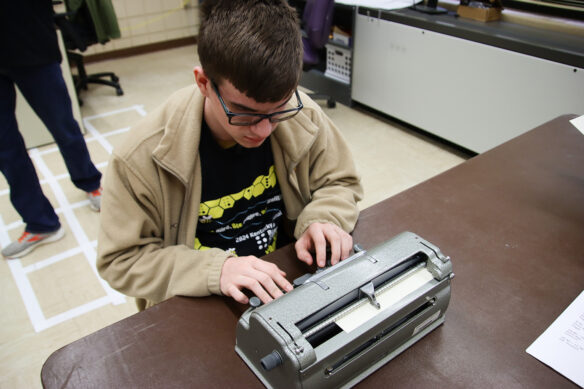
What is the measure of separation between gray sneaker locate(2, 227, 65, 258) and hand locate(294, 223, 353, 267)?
1.69m

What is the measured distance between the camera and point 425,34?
265cm

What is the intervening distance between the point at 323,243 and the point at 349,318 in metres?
0.24

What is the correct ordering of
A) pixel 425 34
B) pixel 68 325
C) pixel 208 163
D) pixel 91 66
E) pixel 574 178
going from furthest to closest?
pixel 91 66 < pixel 425 34 < pixel 68 325 < pixel 574 178 < pixel 208 163

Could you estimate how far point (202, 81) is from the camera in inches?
33.4

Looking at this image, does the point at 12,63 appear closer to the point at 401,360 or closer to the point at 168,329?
the point at 168,329

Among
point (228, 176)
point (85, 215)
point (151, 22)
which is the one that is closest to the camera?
point (228, 176)

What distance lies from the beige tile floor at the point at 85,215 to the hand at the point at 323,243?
45.3 inches

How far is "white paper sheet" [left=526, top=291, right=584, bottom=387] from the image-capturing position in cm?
68

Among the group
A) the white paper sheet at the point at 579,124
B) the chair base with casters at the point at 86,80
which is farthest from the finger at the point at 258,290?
the chair base with casters at the point at 86,80

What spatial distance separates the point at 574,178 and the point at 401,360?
29.2 inches

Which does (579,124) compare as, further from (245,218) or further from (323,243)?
(245,218)

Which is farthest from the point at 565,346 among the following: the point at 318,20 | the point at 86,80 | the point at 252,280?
the point at 86,80

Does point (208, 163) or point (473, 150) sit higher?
point (208, 163)

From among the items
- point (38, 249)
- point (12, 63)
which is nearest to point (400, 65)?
point (12, 63)
